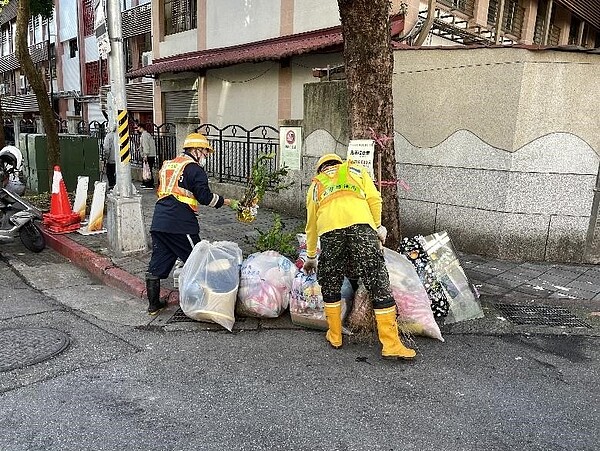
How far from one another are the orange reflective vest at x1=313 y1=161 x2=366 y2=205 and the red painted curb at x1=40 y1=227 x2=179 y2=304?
2.03 metres

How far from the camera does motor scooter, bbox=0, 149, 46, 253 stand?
6.69m

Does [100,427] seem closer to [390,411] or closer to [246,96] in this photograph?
[390,411]

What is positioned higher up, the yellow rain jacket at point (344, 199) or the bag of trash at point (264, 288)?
the yellow rain jacket at point (344, 199)

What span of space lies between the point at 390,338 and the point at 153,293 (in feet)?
7.46

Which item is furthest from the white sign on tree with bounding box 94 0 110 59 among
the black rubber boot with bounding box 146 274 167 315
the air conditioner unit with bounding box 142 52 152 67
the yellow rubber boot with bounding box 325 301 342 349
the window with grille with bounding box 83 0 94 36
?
the window with grille with bounding box 83 0 94 36

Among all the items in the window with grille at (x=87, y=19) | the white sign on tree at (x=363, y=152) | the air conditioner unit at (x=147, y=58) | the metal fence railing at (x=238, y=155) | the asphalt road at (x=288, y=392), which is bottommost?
the asphalt road at (x=288, y=392)

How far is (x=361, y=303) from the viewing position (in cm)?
425

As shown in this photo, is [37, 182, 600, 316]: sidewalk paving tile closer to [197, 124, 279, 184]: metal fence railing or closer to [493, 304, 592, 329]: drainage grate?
[493, 304, 592, 329]: drainage grate

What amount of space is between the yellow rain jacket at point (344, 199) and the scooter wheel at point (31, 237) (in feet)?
15.9

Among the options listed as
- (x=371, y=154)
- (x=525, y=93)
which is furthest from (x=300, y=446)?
(x=525, y=93)

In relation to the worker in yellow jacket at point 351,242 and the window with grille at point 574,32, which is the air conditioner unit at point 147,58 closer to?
the window with grille at point 574,32

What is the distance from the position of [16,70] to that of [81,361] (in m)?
36.9

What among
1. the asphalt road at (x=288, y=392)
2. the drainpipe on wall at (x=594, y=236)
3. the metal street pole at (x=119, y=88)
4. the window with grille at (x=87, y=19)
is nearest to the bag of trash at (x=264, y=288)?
the asphalt road at (x=288, y=392)

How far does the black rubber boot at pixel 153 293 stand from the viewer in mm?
4723
